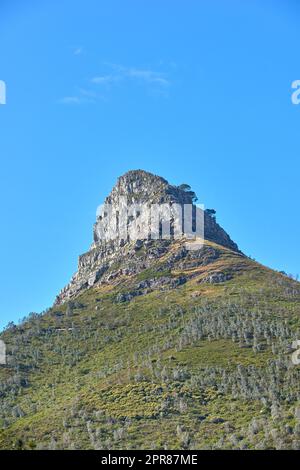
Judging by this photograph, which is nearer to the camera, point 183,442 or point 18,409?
point 183,442

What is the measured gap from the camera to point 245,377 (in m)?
180

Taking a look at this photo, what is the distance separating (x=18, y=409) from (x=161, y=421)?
4145 centimetres
